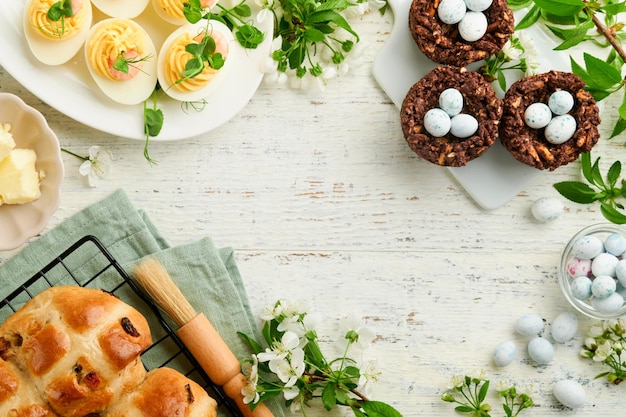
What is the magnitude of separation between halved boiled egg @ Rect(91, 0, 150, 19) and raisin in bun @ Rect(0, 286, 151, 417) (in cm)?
84

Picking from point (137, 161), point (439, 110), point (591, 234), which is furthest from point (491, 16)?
point (137, 161)

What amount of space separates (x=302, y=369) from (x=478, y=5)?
120cm

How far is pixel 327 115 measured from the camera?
98.9 inches

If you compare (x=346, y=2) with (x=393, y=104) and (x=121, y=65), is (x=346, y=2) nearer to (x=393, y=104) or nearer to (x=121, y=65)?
(x=393, y=104)

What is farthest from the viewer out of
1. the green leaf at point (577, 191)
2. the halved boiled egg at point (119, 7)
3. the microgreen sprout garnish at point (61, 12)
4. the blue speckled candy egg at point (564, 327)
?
the blue speckled candy egg at point (564, 327)

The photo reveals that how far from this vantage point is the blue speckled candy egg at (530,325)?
2494mm

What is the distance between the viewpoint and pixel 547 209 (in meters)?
2.49

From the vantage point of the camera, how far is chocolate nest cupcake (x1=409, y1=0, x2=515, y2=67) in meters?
2.35

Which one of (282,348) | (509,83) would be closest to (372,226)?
(282,348)

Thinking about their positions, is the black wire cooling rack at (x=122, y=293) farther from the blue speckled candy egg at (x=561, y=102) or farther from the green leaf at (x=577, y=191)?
the blue speckled candy egg at (x=561, y=102)

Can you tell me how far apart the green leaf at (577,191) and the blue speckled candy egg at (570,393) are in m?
0.60

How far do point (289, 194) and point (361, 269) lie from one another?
34 centimetres

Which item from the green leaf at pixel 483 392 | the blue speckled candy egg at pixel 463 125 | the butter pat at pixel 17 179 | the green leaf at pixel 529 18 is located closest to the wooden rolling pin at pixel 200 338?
the butter pat at pixel 17 179

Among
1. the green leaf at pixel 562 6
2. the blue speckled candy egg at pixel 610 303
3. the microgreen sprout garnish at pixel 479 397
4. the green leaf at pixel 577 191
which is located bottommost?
the microgreen sprout garnish at pixel 479 397
